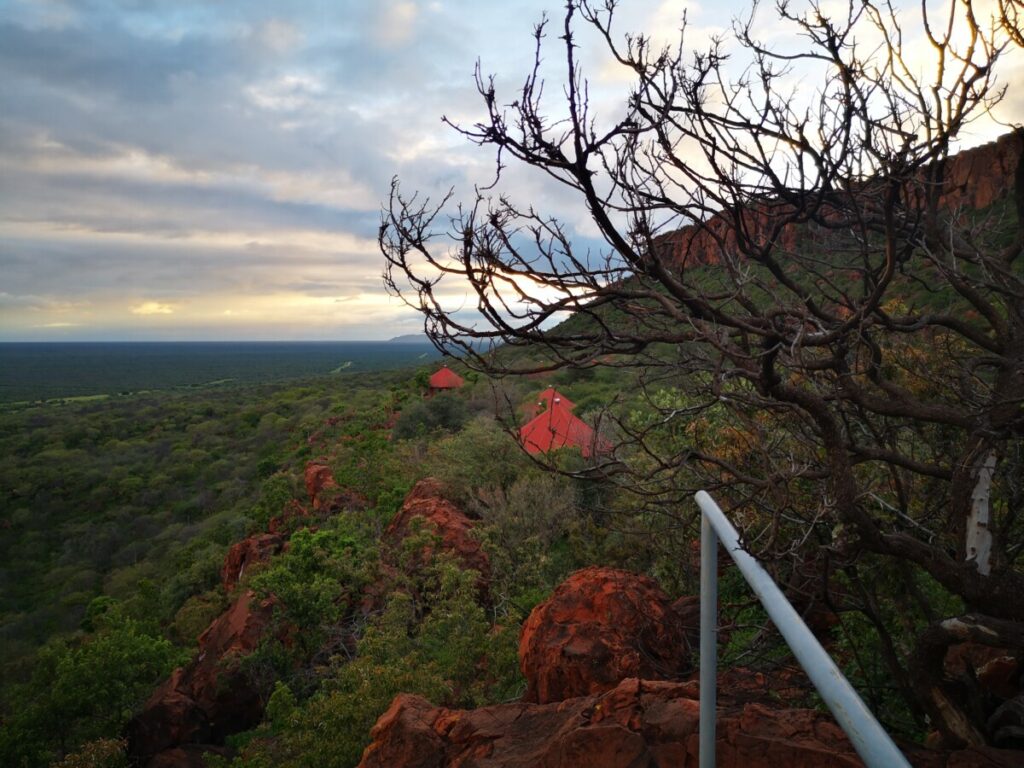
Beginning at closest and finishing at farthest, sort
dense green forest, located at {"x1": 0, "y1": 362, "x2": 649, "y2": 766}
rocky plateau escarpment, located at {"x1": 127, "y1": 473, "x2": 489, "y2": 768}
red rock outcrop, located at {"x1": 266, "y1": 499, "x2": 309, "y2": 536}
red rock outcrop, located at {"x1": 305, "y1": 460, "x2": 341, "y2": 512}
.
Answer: dense green forest, located at {"x1": 0, "y1": 362, "x2": 649, "y2": 766}, rocky plateau escarpment, located at {"x1": 127, "y1": 473, "x2": 489, "y2": 768}, red rock outcrop, located at {"x1": 266, "y1": 499, "x2": 309, "y2": 536}, red rock outcrop, located at {"x1": 305, "y1": 460, "x2": 341, "y2": 512}

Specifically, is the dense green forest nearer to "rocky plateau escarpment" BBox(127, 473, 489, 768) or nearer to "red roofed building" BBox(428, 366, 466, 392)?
"rocky plateau escarpment" BBox(127, 473, 489, 768)

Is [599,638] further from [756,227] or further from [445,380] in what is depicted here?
[445,380]

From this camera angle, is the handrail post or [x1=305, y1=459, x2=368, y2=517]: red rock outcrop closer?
the handrail post

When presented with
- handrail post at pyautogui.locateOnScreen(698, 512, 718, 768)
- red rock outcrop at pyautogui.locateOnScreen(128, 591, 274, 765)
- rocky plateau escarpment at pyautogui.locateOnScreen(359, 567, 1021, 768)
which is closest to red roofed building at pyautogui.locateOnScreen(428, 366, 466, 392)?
red rock outcrop at pyautogui.locateOnScreen(128, 591, 274, 765)

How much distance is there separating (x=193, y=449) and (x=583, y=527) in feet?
140

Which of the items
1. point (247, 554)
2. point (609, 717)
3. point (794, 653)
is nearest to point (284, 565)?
point (247, 554)

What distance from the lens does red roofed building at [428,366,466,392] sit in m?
29.8

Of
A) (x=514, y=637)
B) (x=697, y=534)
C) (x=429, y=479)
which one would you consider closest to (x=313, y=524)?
(x=429, y=479)

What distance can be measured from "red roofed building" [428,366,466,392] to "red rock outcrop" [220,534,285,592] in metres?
16.7

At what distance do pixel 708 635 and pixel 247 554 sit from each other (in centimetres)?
1299

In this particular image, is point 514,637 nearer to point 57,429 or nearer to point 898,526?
point 898,526

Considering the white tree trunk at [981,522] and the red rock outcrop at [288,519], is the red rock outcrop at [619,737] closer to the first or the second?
the white tree trunk at [981,522]

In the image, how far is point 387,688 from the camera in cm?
524

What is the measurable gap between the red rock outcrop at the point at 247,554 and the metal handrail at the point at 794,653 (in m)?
12.2
